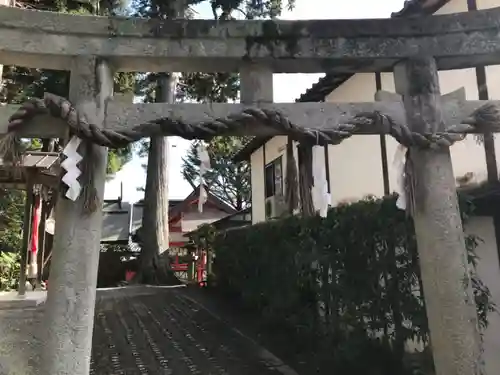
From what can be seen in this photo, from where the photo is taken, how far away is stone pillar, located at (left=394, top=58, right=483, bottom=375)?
369 cm

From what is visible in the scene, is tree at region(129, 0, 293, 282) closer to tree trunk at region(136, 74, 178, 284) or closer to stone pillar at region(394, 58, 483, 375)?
tree trunk at region(136, 74, 178, 284)

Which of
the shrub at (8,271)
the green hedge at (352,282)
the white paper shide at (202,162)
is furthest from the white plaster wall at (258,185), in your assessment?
the white paper shide at (202,162)

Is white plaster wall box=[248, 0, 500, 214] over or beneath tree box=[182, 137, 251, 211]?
beneath

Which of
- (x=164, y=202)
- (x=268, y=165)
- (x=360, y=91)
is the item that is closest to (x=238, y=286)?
(x=268, y=165)

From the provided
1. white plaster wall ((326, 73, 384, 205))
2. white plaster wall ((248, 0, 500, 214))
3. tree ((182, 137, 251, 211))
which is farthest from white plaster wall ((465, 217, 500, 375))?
tree ((182, 137, 251, 211))

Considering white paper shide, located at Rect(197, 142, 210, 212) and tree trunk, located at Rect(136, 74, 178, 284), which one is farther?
tree trunk, located at Rect(136, 74, 178, 284)

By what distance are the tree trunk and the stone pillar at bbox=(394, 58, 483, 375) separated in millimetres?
13731

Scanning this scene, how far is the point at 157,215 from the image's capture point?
17406mm

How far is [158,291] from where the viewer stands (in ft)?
47.0

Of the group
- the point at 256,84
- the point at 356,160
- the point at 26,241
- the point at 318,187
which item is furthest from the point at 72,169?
the point at 26,241

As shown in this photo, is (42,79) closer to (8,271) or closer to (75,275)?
(8,271)

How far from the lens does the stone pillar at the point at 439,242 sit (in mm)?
3693

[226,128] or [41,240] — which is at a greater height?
[226,128]

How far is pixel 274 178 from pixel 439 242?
1040cm
